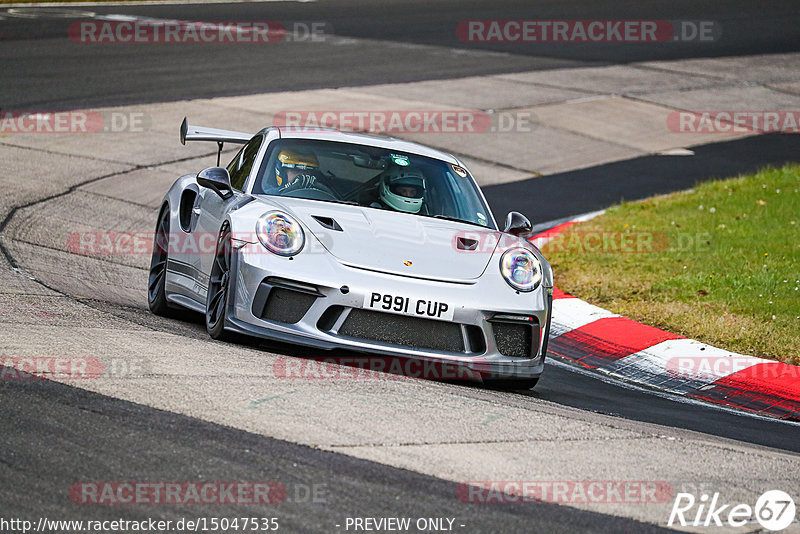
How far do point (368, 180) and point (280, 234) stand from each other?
1189 millimetres

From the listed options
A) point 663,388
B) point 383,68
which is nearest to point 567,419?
point 663,388

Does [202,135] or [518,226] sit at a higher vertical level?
[202,135]

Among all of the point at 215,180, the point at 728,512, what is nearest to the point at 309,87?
the point at 215,180

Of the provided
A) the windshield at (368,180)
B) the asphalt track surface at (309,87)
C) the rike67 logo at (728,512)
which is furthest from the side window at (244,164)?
the rike67 logo at (728,512)

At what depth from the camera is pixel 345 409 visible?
4.88m

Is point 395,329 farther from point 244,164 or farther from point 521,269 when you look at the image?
point 244,164

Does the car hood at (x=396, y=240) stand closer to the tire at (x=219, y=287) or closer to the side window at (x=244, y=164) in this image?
the tire at (x=219, y=287)

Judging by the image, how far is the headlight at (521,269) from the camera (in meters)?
6.26

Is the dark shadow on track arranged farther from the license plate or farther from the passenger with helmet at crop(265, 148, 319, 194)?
the license plate

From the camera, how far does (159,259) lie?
7.72 meters

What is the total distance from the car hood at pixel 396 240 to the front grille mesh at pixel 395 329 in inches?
9.9

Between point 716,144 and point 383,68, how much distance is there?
20.3ft

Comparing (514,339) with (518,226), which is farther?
(518,226)

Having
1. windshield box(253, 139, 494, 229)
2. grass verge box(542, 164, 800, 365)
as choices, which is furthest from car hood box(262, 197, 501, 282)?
grass verge box(542, 164, 800, 365)
